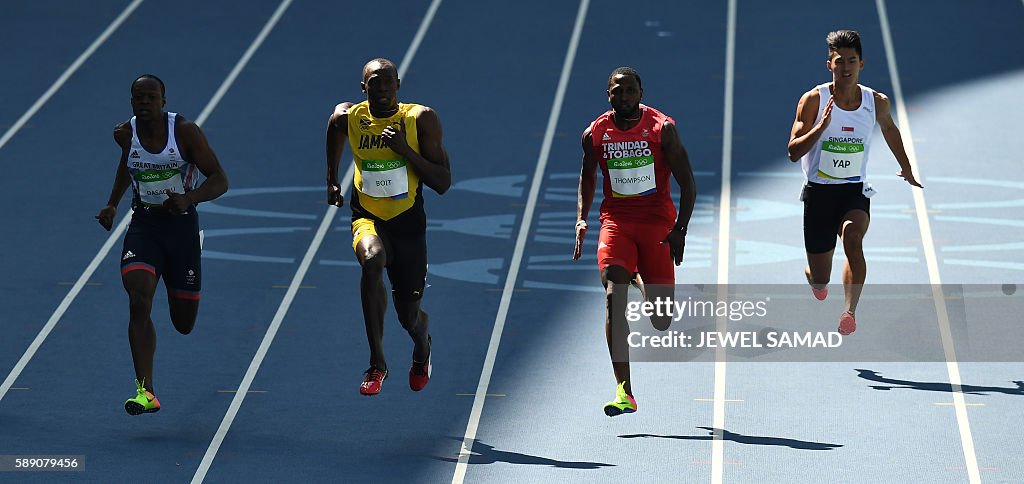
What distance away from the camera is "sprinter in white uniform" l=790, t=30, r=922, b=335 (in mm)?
8898

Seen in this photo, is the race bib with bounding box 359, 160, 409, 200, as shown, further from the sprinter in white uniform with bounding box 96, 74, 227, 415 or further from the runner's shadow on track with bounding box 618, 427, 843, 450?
the runner's shadow on track with bounding box 618, 427, 843, 450

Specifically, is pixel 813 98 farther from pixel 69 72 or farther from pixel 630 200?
pixel 69 72

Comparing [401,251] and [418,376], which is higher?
[401,251]

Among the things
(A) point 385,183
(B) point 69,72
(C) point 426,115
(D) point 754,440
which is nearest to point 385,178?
(A) point 385,183

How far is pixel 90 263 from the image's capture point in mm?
11336

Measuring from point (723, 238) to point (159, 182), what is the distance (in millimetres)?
4653

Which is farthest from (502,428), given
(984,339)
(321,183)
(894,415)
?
(321,183)

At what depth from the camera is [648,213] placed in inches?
327

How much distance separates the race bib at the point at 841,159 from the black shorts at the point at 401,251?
223cm

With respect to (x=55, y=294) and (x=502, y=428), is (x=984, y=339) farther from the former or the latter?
(x=55, y=294)

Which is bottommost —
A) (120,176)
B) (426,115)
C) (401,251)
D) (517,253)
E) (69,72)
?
(401,251)

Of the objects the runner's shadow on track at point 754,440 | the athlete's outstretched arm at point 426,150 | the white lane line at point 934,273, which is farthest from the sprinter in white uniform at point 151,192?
the white lane line at point 934,273

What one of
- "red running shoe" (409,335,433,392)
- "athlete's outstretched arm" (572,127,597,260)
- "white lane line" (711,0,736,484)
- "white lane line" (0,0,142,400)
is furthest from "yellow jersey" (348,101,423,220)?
"white lane line" (0,0,142,400)

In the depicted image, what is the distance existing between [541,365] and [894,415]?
6.30 ft
